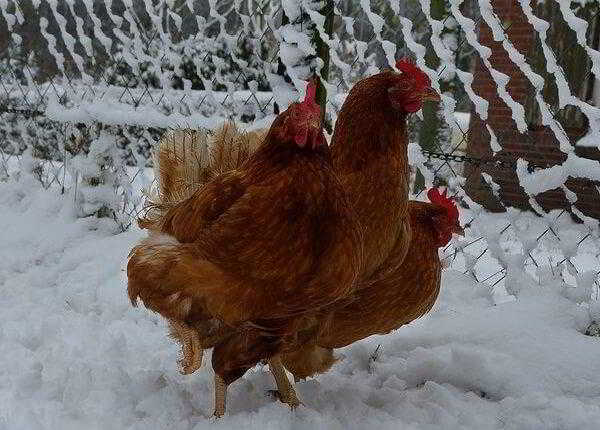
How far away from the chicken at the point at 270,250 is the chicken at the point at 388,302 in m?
0.20

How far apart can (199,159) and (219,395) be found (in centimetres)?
97

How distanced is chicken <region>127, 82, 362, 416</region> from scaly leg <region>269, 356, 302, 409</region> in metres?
0.22

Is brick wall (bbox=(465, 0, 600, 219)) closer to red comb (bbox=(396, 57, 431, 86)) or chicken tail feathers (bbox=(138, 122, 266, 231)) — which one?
red comb (bbox=(396, 57, 431, 86))

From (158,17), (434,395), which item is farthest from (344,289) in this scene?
(158,17)

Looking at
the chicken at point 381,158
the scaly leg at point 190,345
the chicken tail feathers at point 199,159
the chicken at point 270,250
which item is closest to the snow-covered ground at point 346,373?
the scaly leg at point 190,345

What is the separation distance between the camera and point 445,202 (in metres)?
2.37

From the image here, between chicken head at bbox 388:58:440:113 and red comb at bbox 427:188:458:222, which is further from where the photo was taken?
red comb at bbox 427:188:458:222

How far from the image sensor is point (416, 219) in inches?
90.1

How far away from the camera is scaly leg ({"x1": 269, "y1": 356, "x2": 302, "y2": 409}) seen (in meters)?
2.08

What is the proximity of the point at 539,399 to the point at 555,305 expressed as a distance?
0.75 meters

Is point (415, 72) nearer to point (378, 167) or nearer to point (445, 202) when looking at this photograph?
point (378, 167)

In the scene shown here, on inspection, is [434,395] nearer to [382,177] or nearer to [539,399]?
[539,399]

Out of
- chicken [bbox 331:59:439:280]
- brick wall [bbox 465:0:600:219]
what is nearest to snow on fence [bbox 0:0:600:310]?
brick wall [bbox 465:0:600:219]

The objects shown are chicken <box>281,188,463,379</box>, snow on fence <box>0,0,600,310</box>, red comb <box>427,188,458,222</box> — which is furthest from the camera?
snow on fence <box>0,0,600,310</box>
